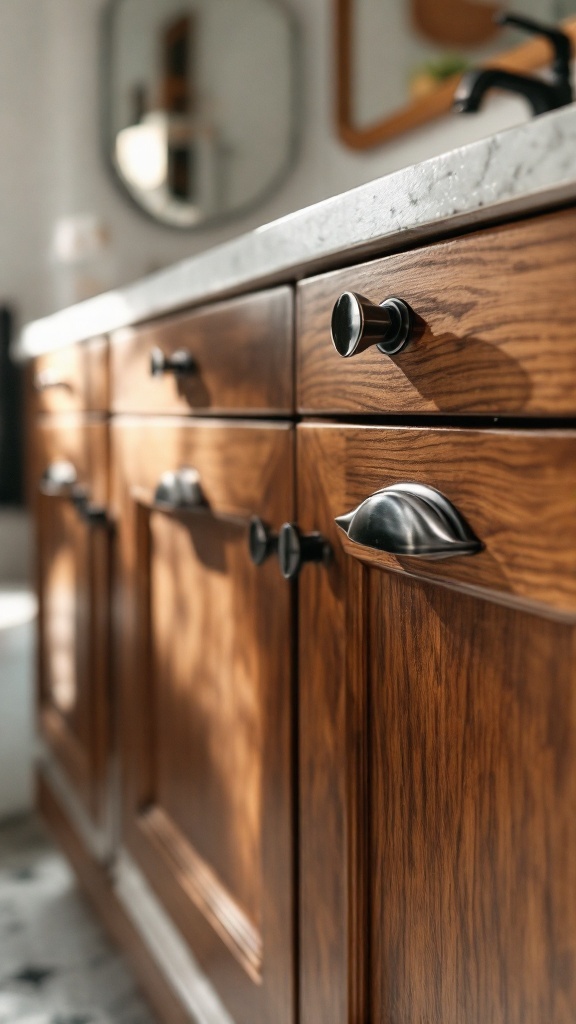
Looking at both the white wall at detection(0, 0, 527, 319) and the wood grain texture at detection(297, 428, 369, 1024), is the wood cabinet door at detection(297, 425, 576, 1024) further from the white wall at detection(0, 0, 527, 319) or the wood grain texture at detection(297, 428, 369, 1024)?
the white wall at detection(0, 0, 527, 319)

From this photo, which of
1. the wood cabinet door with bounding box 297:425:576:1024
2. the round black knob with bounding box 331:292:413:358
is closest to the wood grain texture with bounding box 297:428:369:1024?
the wood cabinet door with bounding box 297:425:576:1024

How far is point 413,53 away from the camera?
147cm

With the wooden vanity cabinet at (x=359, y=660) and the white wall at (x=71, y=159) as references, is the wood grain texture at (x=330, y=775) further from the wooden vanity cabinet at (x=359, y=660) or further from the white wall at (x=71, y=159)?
the white wall at (x=71, y=159)

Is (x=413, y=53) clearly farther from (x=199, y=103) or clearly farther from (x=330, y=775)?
(x=330, y=775)

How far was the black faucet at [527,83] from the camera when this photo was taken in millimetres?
850

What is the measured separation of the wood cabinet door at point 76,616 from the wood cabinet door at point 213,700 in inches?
3.4

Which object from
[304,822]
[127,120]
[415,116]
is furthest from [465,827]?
[127,120]

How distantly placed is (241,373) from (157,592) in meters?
0.34

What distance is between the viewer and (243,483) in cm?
75

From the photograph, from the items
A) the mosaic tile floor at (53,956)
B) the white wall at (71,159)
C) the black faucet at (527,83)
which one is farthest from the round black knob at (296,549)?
the white wall at (71,159)

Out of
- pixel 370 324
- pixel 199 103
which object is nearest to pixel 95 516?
pixel 370 324

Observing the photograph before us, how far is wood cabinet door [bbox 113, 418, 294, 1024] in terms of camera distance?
706mm

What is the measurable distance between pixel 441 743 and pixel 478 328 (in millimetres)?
221

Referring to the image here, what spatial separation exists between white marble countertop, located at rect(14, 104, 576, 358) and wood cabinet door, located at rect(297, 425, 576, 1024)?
11 cm
